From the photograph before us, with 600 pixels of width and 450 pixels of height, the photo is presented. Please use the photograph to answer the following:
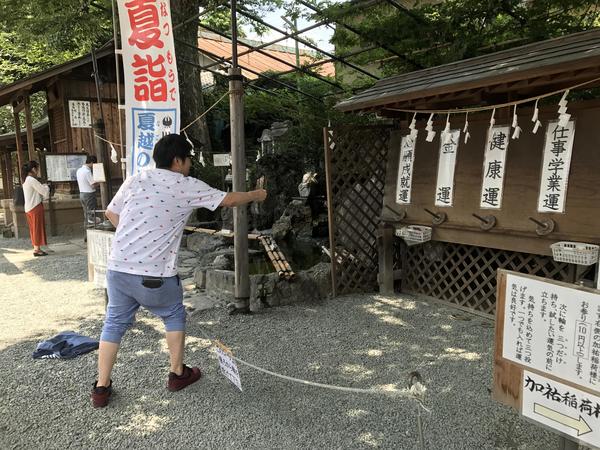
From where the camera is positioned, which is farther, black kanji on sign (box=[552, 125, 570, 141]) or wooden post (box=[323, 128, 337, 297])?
wooden post (box=[323, 128, 337, 297])

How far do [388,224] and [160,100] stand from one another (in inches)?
140

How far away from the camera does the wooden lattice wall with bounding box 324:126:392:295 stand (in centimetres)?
640

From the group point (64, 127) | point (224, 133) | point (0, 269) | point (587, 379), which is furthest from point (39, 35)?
point (587, 379)

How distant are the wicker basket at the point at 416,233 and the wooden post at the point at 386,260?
38 cm

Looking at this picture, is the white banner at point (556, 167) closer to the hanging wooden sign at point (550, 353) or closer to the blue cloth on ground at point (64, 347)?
the hanging wooden sign at point (550, 353)

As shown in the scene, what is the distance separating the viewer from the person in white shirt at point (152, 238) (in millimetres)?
3434

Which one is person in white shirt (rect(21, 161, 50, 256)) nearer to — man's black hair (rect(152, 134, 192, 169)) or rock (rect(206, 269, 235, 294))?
rock (rect(206, 269, 235, 294))

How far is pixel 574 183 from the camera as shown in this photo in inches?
182

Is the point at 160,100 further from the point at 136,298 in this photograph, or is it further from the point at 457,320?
the point at 457,320

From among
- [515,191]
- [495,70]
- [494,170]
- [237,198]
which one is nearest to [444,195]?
[494,170]

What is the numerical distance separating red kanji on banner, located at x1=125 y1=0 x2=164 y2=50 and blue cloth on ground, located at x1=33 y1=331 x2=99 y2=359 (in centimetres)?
340

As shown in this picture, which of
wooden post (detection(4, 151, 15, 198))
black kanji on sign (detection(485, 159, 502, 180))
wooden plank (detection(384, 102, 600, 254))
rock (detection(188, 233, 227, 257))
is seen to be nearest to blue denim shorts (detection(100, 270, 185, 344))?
wooden plank (detection(384, 102, 600, 254))

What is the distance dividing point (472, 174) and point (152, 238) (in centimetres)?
398

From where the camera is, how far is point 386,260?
21.4 feet
